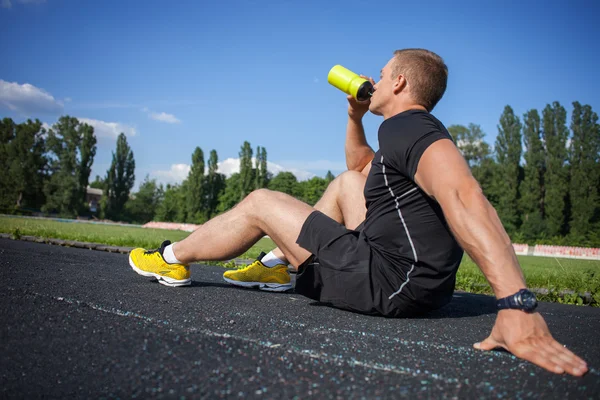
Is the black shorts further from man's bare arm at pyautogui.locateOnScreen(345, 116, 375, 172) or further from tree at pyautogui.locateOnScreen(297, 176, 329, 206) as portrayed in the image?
tree at pyautogui.locateOnScreen(297, 176, 329, 206)

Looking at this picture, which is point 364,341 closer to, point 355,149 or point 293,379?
point 293,379

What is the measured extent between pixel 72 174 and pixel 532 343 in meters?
59.6

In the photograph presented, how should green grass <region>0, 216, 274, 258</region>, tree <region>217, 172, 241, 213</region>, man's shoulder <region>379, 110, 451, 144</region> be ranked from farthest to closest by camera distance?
tree <region>217, 172, 241, 213</region>, green grass <region>0, 216, 274, 258</region>, man's shoulder <region>379, 110, 451, 144</region>

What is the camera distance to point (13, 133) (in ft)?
195

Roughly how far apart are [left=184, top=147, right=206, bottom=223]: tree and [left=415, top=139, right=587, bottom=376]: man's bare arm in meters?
57.2

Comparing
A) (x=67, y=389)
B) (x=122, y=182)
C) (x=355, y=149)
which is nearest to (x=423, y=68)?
(x=355, y=149)

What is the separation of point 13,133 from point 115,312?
229 ft

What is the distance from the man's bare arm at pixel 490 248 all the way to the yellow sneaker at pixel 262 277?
158cm

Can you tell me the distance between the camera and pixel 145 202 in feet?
252

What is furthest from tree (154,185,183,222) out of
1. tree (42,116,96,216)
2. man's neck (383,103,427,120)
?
man's neck (383,103,427,120)

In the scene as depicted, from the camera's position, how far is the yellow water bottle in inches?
121

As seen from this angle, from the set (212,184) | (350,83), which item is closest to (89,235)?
(350,83)

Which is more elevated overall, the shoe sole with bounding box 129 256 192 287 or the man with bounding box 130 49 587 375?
the man with bounding box 130 49 587 375

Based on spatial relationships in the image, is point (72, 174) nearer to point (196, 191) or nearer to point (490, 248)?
point (196, 191)
